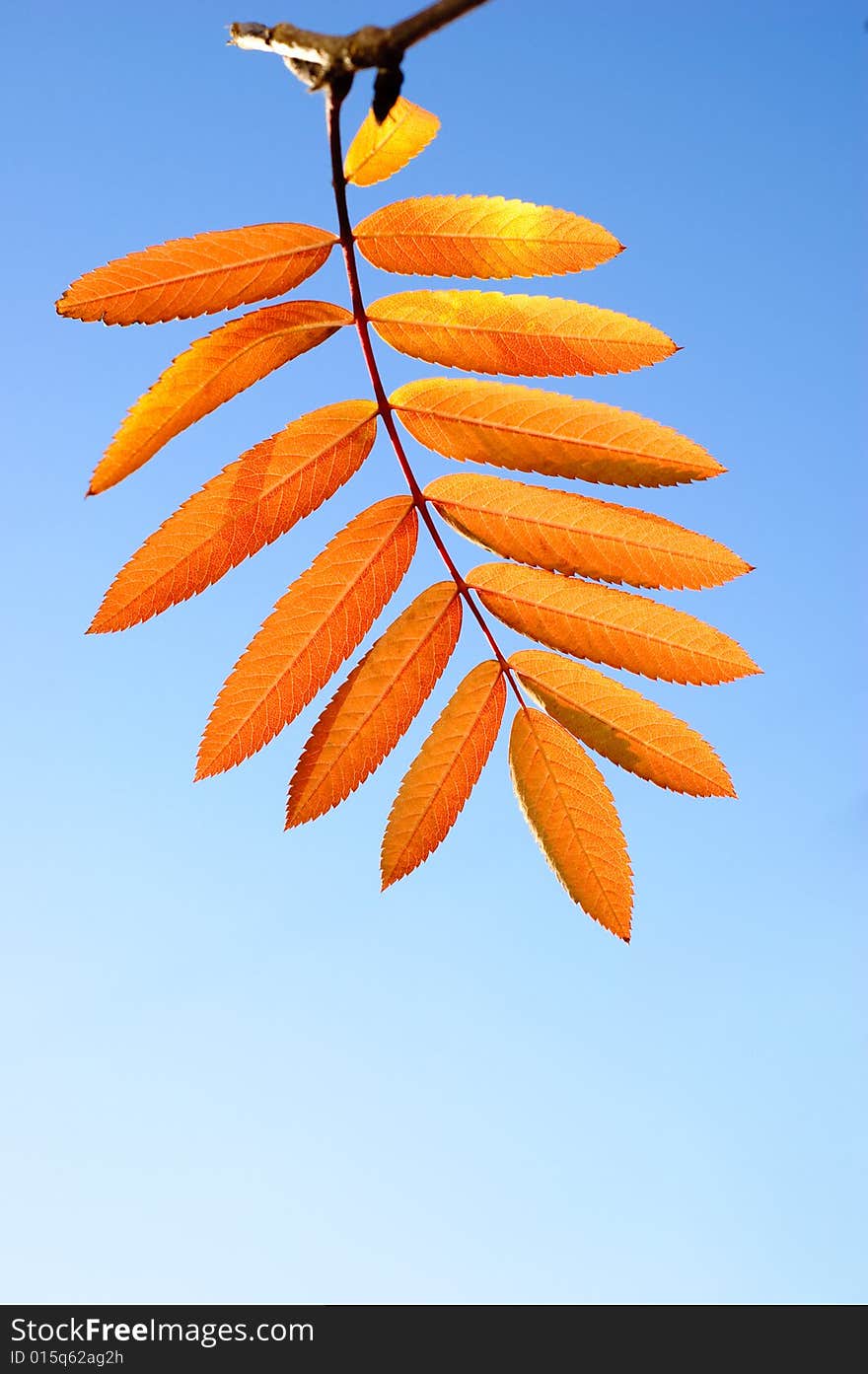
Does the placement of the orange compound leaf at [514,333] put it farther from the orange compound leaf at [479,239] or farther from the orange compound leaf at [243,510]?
the orange compound leaf at [243,510]

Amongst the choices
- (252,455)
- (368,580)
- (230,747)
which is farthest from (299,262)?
(230,747)

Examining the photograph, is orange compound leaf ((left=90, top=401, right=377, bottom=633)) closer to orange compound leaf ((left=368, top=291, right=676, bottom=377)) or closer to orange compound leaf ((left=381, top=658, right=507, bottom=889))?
orange compound leaf ((left=368, top=291, right=676, bottom=377))

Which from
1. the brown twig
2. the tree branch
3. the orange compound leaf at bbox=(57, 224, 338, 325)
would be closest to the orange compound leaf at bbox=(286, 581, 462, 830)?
the brown twig

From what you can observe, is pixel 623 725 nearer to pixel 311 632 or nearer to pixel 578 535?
pixel 578 535

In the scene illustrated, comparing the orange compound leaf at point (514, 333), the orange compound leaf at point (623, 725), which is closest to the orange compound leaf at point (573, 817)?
the orange compound leaf at point (623, 725)

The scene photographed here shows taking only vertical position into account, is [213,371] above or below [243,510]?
above

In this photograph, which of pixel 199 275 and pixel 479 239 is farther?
pixel 479 239

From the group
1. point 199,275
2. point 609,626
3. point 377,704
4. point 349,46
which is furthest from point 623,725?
point 349,46
